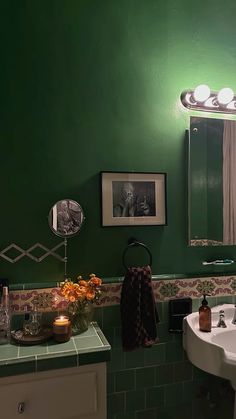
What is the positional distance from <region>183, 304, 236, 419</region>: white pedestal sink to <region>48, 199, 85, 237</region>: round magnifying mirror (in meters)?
0.76

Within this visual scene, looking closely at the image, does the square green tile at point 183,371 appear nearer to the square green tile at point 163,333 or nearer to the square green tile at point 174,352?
the square green tile at point 174,352

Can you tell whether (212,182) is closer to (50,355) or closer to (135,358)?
(135,358)

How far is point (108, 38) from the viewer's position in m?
1.64

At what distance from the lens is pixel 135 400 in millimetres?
1660

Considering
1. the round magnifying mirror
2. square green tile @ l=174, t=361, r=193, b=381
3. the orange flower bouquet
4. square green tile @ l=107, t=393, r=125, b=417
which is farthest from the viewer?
square green tile @ l=174, t=361, r=193, b=381

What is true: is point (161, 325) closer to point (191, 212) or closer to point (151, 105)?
point (191, 212)

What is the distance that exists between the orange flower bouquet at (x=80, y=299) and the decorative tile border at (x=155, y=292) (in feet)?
0.35

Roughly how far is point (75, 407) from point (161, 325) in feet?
2.05

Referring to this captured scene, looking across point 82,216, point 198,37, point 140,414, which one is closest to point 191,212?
point 82,216

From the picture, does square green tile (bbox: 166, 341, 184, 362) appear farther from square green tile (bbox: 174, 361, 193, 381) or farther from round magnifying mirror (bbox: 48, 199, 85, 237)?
round magnifying mirror (bbox: 48, 199, 85, 237)

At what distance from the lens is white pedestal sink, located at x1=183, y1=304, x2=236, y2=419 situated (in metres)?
1.33

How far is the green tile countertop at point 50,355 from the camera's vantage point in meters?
1.16

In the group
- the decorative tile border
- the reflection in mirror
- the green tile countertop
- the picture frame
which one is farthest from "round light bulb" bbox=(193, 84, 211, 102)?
the green tile countertop

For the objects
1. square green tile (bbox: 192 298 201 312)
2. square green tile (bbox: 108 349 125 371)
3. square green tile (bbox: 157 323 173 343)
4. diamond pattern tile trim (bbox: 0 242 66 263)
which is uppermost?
diamond pattern tile trim (bbox: 0 242 66 263)
